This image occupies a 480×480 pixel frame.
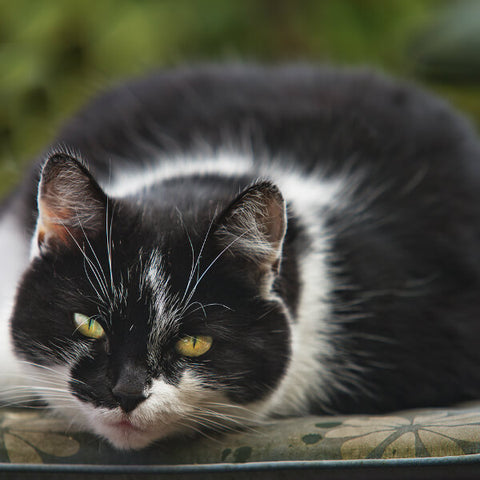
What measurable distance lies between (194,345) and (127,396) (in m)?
0.13

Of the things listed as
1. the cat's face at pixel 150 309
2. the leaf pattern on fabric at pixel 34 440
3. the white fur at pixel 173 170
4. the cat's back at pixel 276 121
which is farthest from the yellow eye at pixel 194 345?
the cat's back at pixel 276 121

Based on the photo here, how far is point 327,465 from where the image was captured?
100cm

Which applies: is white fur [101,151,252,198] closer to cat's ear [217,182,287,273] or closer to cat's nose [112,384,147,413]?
cat's ear [217,182,287,273]

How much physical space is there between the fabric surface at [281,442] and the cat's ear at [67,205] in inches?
10.8

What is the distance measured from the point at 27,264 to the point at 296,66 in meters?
0.97

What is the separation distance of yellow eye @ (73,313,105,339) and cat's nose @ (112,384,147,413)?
0.31 ft

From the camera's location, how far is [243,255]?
3.60ft

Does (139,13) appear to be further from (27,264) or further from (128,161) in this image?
(27,264)

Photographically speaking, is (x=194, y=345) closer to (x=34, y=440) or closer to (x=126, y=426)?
(x=126, y=426)

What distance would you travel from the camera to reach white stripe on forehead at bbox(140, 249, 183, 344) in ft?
3.33

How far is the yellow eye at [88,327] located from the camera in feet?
3.38

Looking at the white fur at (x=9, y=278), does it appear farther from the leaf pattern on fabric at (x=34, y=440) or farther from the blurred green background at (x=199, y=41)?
the blurred green background at (x=199, y=41)

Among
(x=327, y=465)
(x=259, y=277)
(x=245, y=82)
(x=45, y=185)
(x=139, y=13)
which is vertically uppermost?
(x=139, y=13)

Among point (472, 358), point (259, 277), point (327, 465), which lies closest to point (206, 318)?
point (259, 277)
